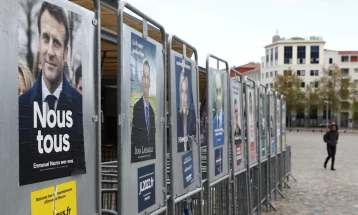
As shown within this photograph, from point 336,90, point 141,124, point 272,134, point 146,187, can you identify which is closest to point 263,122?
point 272,134

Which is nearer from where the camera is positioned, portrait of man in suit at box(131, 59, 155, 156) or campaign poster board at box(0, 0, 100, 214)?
campaign poster board at box(0, 0, 100, 214)

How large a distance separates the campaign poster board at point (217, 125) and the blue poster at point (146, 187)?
1.85 metres

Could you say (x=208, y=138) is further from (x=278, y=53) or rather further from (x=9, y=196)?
(x=278, y=53)

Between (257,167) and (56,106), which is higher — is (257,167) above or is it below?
below

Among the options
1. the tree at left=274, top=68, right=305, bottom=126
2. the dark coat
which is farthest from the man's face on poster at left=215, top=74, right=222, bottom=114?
the tree at left=274, top=68, right=305, bottom=126

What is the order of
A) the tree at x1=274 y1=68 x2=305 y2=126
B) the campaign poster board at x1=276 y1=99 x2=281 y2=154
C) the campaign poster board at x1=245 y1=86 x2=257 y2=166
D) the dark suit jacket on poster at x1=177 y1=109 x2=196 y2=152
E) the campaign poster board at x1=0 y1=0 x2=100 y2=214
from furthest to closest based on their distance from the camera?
the tree at x1=274 y1=68 x2=305 y2=126, the campaign poster board at x1=276 y1=99 x2=281 y2=154, the campaign poster board at x1=245 y1=86 x2=257 y2=166, the dark suit jacket on poster at x1=177 y1=109 x2=196 y2=152, the campaign poster board at x1=0 y1=0 x2=100 y2=214

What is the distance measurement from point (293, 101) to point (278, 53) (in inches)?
1009

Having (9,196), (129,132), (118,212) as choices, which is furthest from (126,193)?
(9,196)

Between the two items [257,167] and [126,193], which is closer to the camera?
[126,193]

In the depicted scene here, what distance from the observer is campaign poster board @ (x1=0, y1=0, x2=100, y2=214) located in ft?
6.91

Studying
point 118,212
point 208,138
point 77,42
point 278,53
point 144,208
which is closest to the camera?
point 77,42

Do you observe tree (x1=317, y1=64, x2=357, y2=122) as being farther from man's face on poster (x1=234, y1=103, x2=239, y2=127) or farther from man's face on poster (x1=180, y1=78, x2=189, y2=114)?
man's face on poster (x1=180, y1=78, x2=189, y2=114)

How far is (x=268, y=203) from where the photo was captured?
34.2 ft

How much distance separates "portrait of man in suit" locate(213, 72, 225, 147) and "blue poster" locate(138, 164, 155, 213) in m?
2.12
